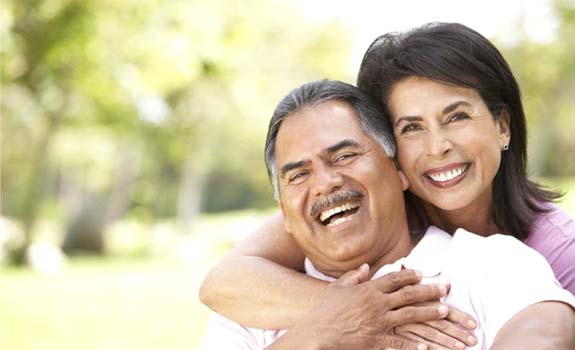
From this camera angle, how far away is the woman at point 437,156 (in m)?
2.55

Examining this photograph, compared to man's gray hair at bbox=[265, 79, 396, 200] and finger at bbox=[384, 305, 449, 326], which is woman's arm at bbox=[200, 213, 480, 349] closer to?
finger at bbox=[384, 305, 449, 326]

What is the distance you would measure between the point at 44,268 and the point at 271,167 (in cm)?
1395

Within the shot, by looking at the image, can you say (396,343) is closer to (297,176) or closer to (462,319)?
(462,319)

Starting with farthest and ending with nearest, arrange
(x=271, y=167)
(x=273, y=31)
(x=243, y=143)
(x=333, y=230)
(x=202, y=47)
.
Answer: (x=243, y=143) → (x=273, y=31) → (x=202, y=47) → (x=271, y=167) → (x=333, y=230)

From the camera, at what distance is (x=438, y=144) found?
255 cm

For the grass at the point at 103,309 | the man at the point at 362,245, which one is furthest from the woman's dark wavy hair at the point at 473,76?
the grass at the point at 103,309

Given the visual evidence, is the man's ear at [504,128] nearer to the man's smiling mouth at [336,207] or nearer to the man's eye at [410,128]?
the man's eye at [410,128]

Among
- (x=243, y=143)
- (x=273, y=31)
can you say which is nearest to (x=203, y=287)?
(x=273, y=31)

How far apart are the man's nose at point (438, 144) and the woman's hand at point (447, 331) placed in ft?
1.80

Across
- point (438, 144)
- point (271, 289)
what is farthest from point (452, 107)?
point (271, 289)

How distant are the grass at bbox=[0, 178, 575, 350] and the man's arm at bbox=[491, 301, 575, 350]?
14.9 feet

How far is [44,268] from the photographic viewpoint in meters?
15.6

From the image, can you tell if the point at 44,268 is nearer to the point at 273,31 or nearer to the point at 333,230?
the point at 273,31

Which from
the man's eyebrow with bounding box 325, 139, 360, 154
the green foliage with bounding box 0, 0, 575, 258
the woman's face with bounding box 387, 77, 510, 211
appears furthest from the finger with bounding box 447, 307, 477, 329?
the green foliage with bounding box 0, 0, 575, 258
